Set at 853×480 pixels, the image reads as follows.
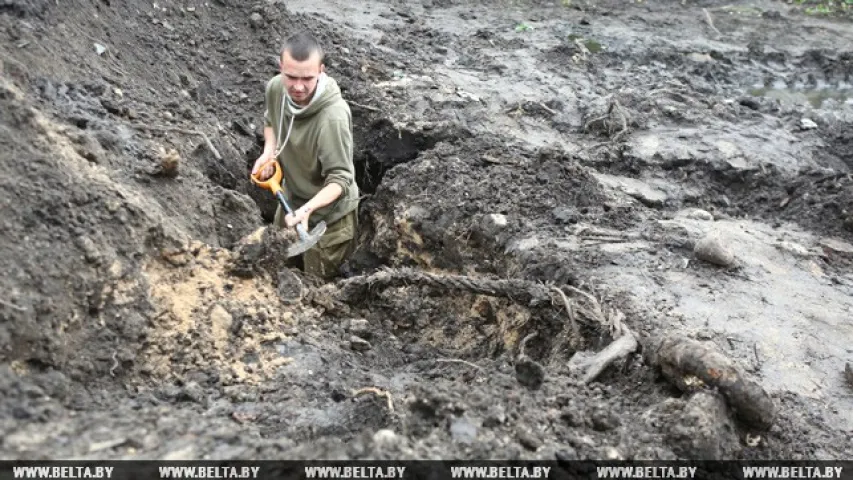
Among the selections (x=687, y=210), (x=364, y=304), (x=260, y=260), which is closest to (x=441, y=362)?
(x=364, y=304)

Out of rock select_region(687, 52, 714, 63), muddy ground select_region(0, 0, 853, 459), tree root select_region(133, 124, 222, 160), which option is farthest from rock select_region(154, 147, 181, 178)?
rock select_region(687, 52, 714, 63)

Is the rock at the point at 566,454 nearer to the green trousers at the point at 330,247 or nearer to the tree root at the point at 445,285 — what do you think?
the tree root at the point at 445,285

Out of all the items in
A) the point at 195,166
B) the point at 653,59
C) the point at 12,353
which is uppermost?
the point at 12,353

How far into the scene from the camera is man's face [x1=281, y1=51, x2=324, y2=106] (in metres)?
3.97

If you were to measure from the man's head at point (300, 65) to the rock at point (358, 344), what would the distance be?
4.96 feet

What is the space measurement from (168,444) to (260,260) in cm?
141

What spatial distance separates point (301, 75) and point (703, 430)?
8.93ft

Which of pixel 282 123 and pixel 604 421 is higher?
pixel 282 123

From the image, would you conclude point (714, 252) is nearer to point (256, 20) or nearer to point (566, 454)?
point (566, 454)

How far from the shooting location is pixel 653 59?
26.2 feet

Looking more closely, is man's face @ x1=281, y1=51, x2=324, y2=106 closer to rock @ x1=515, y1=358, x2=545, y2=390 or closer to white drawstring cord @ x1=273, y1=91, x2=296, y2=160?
white drawstring cord @ x1=273, y1=91, x2=296, y2=160

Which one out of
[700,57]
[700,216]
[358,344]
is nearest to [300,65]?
[358,344]

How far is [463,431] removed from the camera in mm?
2330

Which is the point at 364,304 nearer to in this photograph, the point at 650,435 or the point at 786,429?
the point at 650,435
